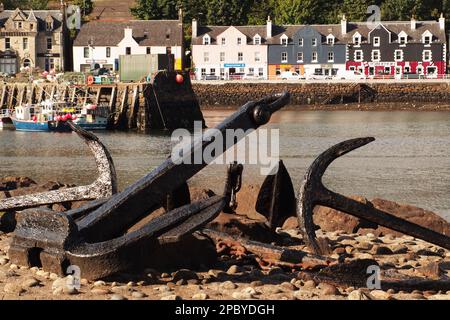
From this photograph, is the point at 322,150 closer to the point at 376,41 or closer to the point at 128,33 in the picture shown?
the point at 128,33

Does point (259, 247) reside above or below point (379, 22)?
below

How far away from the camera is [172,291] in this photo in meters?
10.8

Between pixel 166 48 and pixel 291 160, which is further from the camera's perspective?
pixel 166 48

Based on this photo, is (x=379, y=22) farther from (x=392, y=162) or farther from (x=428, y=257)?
(x=428, y=257)

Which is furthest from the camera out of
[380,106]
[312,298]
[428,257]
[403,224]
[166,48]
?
[166,48]

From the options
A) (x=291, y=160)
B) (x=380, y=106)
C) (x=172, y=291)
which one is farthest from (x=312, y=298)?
(x=380, y=106)

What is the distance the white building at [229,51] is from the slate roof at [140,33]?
1.78 metres

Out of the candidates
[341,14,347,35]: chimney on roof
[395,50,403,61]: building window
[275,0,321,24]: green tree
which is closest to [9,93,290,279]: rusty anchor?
[341,14,347,35]: chimney on roof

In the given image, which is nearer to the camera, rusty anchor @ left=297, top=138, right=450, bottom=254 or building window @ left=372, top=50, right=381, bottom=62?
rusty anchor @ left=297, top=138, right=450, bottom=254

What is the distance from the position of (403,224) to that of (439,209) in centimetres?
1311

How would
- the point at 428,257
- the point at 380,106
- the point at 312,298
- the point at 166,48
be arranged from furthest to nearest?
the point at 166,48 < the point at 380,106 < the point at 428,257 < the point at 312,298

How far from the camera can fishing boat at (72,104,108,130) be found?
2259 inches

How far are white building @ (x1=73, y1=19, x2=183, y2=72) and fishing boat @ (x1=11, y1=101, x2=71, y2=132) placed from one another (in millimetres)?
21792

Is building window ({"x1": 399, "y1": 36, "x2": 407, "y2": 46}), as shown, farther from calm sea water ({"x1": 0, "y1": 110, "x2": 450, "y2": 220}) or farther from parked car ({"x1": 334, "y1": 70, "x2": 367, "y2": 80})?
calm sea water ({"x1": 0, "y1": 110, "x2": 450, "y2": 220})
